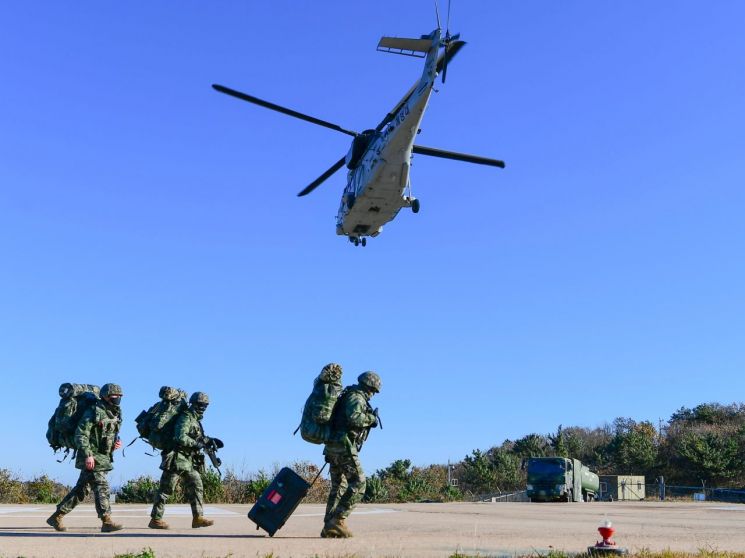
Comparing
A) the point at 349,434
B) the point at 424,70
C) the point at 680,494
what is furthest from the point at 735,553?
the point at 680,494

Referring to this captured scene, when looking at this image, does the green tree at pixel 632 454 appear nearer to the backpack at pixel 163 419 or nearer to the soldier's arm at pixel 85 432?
the backpack at pixel 163 419

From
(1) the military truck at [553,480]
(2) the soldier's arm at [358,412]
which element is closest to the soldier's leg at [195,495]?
(2) the soldier's arm at [358,412]

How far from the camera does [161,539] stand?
357 inches

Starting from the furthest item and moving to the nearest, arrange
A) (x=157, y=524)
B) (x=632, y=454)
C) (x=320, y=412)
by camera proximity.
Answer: (x=632, y=454)
(x=157, y=524)
(x=320, y=412)

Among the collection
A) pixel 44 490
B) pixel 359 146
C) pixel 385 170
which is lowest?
pixel 44 490

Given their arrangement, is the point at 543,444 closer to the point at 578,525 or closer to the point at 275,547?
the point at 578,525

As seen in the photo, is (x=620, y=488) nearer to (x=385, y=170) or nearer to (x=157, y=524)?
(x=385, y=170)

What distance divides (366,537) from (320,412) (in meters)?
1.66

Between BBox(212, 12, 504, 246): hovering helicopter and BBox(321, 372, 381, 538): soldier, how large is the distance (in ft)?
45.5

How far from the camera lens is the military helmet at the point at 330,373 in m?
9.47

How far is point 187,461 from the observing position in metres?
10.6

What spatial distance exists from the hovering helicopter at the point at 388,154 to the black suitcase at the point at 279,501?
1438cm

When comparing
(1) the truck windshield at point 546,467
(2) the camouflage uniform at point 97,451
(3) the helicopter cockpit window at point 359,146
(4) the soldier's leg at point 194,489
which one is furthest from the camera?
(1) the truck windshield at point 546,467

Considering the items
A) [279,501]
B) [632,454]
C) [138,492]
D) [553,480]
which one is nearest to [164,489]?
[279,501]
